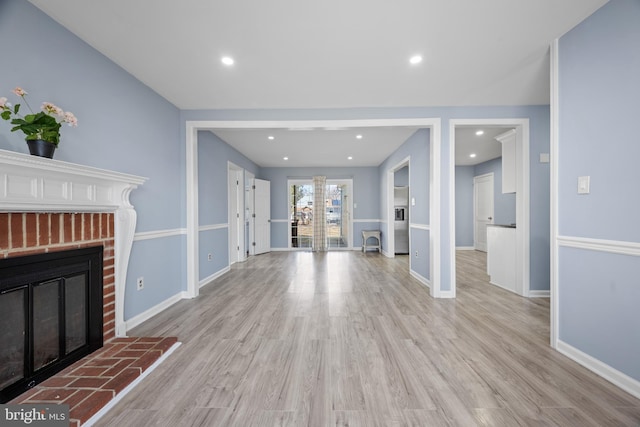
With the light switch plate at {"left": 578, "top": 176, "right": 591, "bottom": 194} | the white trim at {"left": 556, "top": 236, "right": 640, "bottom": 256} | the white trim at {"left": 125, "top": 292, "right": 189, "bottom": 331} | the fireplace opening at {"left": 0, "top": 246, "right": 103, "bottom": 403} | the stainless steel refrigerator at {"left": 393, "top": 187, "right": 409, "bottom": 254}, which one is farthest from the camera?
the stainless steel refrigerator at {"left": 393, "top": 187, "right": 409, "bottom": 254}

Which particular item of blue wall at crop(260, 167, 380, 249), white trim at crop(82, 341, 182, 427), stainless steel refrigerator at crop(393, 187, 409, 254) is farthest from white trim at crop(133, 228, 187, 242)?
stainless steel refrigerator at crop(393, 187, 409, 254)

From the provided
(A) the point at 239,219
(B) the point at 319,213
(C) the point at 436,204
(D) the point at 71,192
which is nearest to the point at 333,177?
(B) the point at 319,213

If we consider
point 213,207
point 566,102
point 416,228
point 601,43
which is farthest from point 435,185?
point 213,207

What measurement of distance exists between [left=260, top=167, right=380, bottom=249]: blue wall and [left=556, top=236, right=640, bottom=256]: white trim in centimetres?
564

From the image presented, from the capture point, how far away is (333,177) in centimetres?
777

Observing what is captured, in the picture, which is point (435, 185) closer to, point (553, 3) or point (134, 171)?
point (553, 3)

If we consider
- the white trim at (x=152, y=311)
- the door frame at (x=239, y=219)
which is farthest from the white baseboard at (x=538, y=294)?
the door frame at (x=239, y=219)

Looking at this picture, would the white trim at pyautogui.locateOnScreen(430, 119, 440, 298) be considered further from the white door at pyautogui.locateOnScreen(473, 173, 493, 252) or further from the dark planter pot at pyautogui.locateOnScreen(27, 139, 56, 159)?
the white door at pyautogui.locateOnScreen(473, 173, 493, 252)

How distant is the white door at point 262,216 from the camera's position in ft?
22.5

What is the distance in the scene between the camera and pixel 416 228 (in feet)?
14.7

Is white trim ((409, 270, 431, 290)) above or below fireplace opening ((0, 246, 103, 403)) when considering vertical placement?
below

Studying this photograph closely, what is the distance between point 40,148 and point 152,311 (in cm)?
193

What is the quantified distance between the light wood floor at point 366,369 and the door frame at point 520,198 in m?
0.38

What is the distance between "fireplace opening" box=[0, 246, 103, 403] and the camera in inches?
58.7
